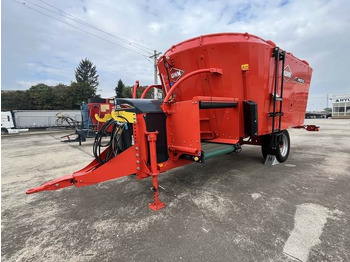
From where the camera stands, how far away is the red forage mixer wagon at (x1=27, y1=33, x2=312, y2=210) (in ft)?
9.45

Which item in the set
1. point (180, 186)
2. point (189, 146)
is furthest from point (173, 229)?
point (180, 186)

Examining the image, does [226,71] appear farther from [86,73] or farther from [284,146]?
[86,73]

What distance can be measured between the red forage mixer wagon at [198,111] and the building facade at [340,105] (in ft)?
149

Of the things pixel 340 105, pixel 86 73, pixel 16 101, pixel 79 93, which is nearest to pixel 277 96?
pixel 79 93

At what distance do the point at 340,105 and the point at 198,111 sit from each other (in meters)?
50.3

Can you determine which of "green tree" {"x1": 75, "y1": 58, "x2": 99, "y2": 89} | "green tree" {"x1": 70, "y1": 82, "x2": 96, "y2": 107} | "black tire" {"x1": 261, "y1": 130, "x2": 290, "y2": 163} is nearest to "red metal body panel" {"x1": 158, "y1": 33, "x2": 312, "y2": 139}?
"black tire" {"x1": 261, "y1": 130, "x2": 290, "y2": 163}

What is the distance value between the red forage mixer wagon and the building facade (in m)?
45.3

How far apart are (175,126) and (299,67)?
3.97 meters

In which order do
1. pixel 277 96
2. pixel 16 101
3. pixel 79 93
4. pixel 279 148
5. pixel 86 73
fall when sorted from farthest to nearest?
pixel 86 73 → pixel 79 93 → pixel 16 101 → pixel 279 148 → pixel 277 96

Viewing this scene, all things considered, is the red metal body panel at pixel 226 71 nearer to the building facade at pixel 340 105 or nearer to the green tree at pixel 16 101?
the green tree at pixel 16 101

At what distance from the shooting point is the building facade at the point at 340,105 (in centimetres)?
3909

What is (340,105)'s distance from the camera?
4028 centimetres

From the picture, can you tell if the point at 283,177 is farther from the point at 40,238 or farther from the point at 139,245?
the point at 40,238

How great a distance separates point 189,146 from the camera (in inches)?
117
